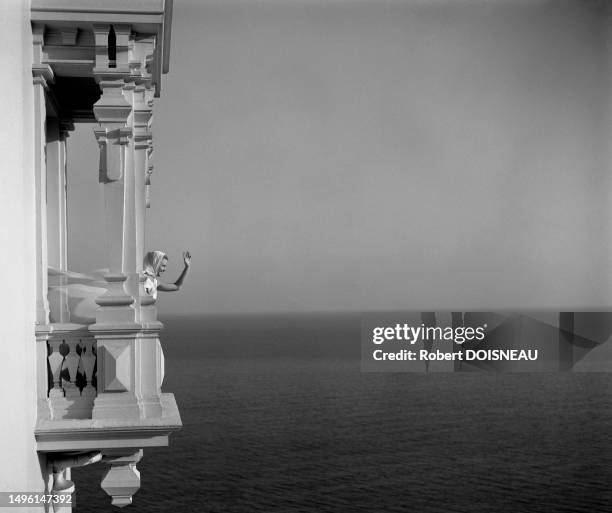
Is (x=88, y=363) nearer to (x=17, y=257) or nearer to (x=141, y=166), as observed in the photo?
(x=17, y=257)

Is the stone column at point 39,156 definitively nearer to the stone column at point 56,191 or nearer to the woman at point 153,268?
the woman at point 153,268

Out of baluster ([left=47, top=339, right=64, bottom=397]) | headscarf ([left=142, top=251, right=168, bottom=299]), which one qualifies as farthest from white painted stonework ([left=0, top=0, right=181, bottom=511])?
headscarf ([left=142, top=251, right=168, bottom=299])

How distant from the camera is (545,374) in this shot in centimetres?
8225

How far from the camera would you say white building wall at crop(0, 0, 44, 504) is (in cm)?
519

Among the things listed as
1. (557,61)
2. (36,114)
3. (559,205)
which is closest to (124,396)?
(36,114)

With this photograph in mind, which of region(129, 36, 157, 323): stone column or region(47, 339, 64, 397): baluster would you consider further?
region(129, 36, 157, 323): stone column

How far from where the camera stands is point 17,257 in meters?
5.58

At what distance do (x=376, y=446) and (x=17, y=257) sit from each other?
4233 centimetres

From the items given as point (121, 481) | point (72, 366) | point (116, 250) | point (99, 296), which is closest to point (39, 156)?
point (116, 250)

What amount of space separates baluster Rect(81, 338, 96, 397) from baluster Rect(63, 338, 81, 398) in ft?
0.13

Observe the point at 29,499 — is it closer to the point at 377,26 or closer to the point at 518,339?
the point at 377,26

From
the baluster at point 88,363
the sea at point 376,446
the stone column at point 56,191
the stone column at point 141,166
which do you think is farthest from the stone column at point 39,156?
the sea at point 376,446

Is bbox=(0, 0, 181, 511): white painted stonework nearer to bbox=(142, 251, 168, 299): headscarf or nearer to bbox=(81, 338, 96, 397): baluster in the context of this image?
bbox=(81, 338, 96, 397): baluster

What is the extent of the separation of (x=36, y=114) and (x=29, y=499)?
2.47 metres
